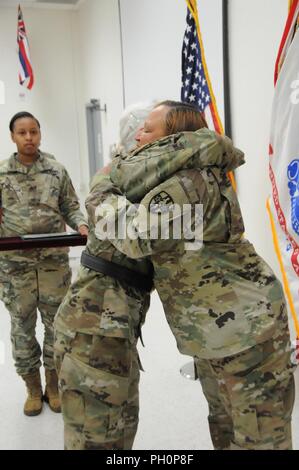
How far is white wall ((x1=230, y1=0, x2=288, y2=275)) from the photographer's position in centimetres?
252

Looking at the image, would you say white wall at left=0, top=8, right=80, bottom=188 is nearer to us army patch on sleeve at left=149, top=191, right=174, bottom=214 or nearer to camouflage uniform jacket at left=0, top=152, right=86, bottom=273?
camouflage uniform jacket at left=0, top=152, right=86, bottom=273

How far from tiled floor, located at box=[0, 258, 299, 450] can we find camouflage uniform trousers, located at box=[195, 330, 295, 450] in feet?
2.64

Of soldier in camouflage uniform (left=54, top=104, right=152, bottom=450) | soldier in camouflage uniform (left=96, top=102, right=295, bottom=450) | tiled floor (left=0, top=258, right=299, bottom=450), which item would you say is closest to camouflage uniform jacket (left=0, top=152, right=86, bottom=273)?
tiled floor (left=0, top=258, right=299, bottom=450)

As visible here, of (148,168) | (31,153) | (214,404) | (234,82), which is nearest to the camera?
(148,168)

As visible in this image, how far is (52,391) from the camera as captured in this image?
93.3 inches

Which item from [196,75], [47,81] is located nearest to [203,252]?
[196,75]

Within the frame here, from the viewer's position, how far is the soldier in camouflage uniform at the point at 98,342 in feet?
4.09

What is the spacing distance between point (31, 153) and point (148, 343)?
162cm

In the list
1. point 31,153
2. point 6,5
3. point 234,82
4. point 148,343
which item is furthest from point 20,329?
point 6,5

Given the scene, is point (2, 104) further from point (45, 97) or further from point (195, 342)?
point (195, 342)

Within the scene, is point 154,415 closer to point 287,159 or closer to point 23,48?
point 287,159

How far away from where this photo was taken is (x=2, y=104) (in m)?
5.50

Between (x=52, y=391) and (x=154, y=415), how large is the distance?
1.73 feet

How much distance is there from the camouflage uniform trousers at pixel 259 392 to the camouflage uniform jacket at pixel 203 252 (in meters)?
0.04
